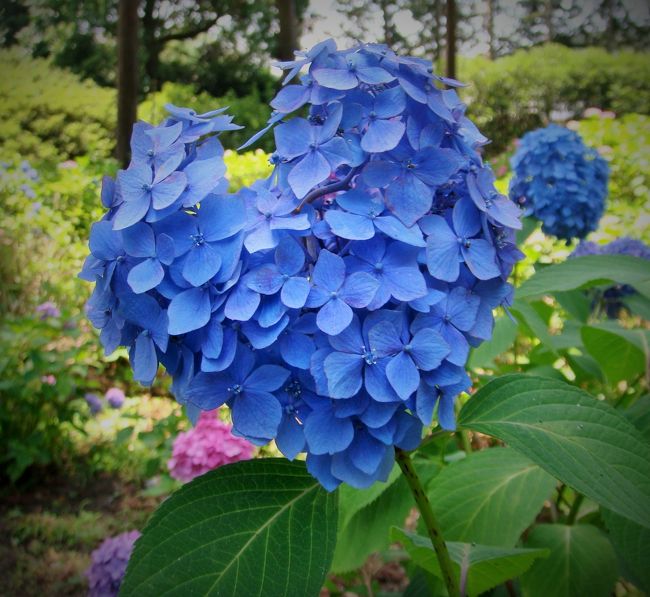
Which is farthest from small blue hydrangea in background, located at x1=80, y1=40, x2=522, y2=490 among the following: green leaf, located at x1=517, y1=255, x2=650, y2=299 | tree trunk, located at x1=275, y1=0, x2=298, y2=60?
tree trunk, located at x1=275, y1=0, x2=298, y2=60

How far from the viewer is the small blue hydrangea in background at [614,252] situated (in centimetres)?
145

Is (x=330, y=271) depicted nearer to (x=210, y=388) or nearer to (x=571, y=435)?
(x=210, y=388)

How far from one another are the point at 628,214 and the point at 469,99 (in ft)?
11.3

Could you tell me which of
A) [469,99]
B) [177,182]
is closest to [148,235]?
[177,182]

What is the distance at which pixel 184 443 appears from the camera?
59.6 inches

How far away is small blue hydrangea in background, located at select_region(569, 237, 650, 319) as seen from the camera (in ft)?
4.76

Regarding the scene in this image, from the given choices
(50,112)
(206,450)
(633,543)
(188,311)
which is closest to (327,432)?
(188,311)

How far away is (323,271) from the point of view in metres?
0.46

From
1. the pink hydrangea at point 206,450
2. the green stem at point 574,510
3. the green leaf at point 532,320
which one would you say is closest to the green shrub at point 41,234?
the pink hydrangea at point 206,450

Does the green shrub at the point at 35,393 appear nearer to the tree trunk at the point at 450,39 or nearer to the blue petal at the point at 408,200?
the blue petal at the point at 408,200

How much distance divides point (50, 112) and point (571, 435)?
13.3 ft

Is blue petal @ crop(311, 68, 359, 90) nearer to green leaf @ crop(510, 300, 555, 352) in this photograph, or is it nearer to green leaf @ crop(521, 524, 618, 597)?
green leaf @ crop(510, 300, 555, 352)

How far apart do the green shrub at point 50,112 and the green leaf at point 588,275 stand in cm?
295

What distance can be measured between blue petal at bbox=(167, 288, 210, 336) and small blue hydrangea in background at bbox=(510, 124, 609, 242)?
3.92 ft
